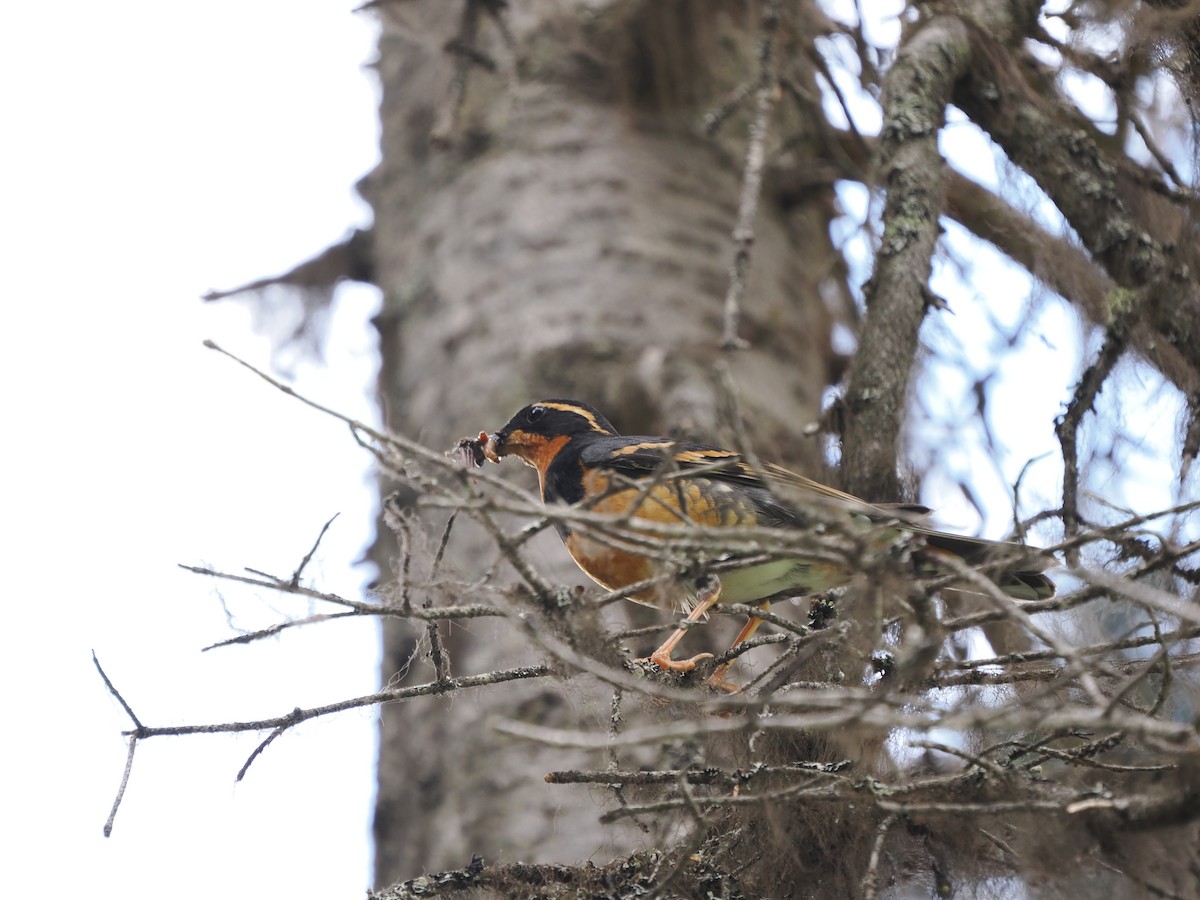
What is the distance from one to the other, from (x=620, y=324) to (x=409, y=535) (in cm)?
296

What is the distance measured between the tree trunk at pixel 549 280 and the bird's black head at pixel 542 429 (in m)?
0.54

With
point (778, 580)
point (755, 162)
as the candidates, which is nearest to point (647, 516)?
point (778, 580)

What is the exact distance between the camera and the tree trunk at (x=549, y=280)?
516cm

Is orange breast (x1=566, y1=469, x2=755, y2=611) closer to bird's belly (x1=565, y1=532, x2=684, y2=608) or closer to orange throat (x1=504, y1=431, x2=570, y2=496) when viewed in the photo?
bird's belly (x1=565, y1=532, x2=684, y2=608)

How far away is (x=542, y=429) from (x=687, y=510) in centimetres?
136

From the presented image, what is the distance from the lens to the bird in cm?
335

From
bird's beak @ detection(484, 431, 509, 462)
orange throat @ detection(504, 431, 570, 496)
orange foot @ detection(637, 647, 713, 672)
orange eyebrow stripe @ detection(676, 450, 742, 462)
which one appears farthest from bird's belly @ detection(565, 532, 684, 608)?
bird's beak @ detection(484, 431, 509, 462)

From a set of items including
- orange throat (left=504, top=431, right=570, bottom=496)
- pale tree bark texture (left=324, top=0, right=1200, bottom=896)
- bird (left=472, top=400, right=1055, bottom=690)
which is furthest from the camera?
orange throat (left=504, top=431, right=570, bottom=496)

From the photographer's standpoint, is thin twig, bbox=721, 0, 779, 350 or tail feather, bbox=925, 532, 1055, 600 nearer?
tail feather, bbox=925, 532, 1055, 600

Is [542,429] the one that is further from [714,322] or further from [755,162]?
[714,322]

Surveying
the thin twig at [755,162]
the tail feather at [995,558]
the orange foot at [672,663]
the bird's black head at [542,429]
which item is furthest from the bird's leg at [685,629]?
the bird's black head at [542,429]

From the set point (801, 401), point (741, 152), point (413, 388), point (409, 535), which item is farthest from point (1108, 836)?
point (741, 152)

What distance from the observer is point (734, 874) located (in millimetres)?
3248

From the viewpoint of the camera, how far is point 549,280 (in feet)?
19.5
